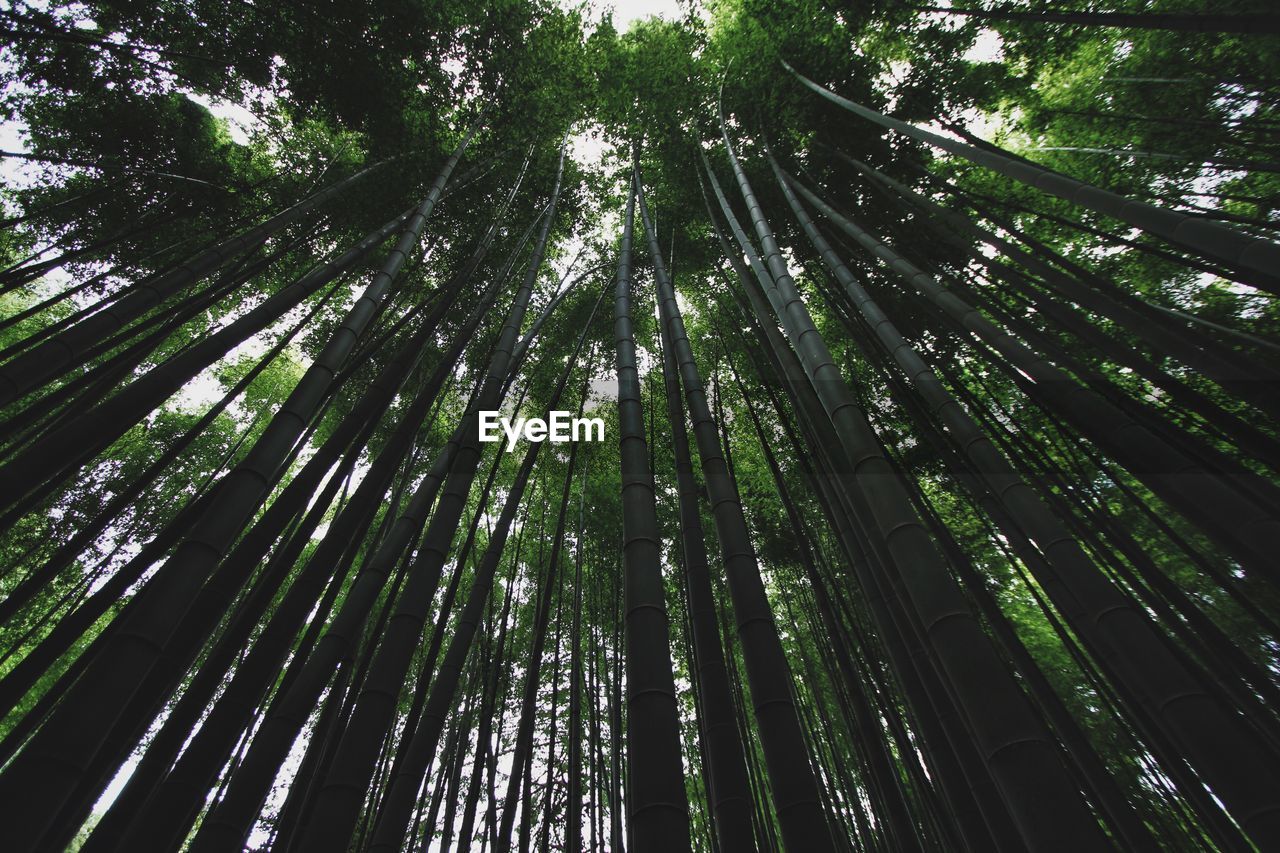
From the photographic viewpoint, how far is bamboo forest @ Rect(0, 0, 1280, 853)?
4.02 ft

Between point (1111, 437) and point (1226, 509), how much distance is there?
322mm

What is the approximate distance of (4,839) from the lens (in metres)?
0.75

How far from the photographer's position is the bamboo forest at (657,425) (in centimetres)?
123

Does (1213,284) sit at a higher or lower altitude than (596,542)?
higher

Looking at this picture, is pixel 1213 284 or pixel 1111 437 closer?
pixel 1111 437

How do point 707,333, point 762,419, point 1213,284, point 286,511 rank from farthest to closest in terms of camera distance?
point 707,333
point 762,419
point 1213,284
point 286,511

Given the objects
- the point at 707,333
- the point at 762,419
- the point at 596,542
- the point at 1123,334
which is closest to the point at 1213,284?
the point at 1123,334

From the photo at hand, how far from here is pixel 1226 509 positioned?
5.08 ft

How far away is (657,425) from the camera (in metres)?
6.29

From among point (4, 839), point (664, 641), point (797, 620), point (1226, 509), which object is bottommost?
point (4, 839)

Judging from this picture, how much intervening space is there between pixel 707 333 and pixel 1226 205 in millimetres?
4516

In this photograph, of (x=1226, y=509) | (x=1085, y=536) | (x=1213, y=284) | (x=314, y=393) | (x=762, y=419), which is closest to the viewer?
(x=1226, y=509)

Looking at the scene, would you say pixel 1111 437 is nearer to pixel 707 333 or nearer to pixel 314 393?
pixel 314 393

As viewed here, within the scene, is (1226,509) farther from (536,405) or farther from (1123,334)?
(536,405)
